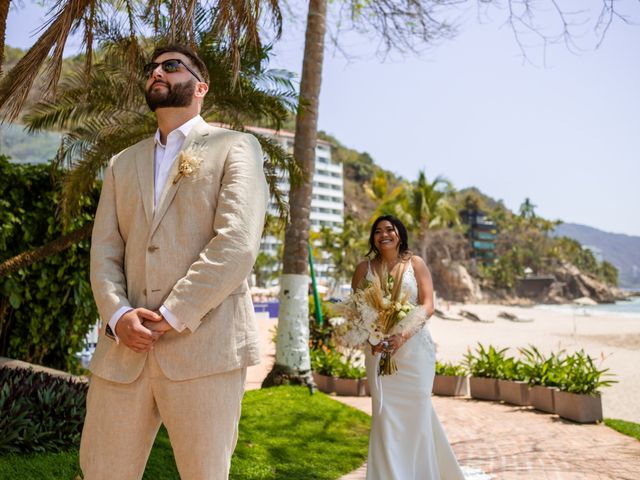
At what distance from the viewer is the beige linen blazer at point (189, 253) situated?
2.27 metres

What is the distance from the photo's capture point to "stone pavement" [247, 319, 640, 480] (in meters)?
5.81

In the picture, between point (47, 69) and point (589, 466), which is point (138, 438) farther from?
point (589, 466)

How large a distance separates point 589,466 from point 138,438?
5245 millimetres

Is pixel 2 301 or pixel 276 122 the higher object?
pixel 276 122

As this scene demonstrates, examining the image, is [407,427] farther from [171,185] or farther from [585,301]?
[585,301]

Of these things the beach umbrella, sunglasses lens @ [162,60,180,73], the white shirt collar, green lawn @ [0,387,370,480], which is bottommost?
green lawn @ [0,387,370,480]

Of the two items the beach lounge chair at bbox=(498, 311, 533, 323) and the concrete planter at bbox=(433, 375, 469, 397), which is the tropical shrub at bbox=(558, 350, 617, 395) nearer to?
the concrete planter at bbox=(433, 375, 469, 397)

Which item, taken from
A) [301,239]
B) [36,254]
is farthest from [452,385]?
[36,254]

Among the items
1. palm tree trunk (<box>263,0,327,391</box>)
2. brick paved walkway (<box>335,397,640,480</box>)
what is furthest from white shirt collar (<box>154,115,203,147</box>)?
palm tree trunk (<box>263,0,327,391</box>)

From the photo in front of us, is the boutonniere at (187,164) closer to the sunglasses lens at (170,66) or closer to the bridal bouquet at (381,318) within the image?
the sunglasses lens at (170,66)

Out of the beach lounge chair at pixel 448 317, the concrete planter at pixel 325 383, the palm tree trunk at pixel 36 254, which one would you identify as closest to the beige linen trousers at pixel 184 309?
the palm tree trunk at pixel 36 254

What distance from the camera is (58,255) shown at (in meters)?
7.88

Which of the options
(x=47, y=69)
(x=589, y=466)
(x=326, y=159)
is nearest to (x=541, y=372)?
(x=589, y=466)

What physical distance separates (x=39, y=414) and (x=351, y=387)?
678 centimetres
